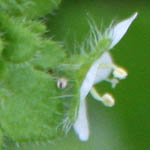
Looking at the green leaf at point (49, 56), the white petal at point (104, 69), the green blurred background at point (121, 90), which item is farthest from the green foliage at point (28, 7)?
the green blurred background at point (121, 90)

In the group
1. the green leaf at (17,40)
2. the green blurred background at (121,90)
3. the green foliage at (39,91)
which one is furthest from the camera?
the green blurred background at (121,90)

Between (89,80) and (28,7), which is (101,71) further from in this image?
(28,7)

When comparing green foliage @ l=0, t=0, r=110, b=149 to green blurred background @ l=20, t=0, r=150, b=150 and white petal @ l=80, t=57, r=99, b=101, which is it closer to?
white petal @ l=80, t=57, r=99, b=101

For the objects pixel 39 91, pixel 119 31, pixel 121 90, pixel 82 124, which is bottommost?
pixel 121 90

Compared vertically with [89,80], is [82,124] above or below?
below

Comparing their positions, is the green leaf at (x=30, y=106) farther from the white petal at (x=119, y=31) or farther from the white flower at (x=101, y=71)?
the white petal at (x=119, y=31)

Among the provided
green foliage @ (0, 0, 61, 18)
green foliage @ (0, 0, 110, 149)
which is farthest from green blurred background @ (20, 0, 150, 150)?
green foliage @ (0, 0, 110, 149)

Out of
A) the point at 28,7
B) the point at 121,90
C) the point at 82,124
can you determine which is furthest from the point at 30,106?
the point at 121,90

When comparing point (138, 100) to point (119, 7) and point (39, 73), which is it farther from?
point (39, 73)

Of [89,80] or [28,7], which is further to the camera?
[28,7]
